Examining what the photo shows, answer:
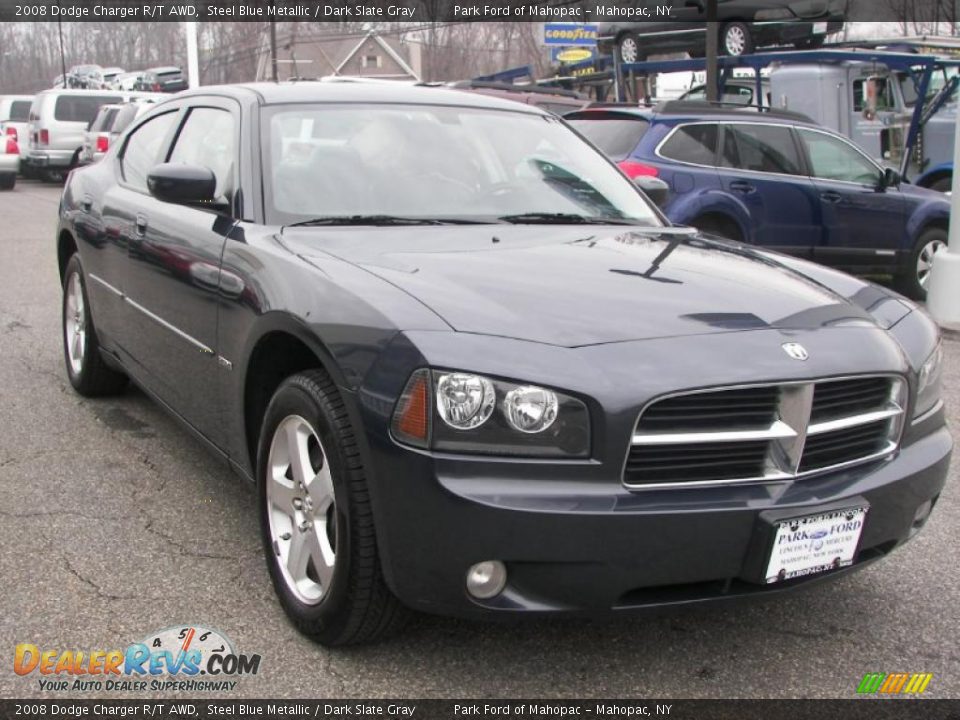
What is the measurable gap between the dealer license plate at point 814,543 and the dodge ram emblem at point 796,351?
0.39m

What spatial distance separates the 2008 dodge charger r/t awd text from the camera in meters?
2.51

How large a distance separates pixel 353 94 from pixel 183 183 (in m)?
0.82

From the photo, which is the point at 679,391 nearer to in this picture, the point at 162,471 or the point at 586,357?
the point at 586,357

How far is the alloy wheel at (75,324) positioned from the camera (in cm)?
543

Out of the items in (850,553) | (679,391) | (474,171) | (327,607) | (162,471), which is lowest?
(162,471)

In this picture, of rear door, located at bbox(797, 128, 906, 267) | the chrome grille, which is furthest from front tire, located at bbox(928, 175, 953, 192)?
the chrome grille

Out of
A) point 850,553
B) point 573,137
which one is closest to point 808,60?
point 573,137

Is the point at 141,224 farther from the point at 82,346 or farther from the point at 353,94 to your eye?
the point at 82,346

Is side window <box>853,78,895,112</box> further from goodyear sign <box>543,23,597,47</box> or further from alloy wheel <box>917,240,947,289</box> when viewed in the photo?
goodyear sign <box>543,23,597,47</box>

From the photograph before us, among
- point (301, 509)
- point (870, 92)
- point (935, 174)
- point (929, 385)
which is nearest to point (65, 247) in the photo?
point (301, 509)

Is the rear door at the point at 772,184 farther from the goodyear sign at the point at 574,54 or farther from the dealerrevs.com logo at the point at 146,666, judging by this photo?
the goodyear sign at the point at 574,54

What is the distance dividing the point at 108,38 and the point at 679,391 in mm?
84111

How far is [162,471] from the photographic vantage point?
14.7 feet

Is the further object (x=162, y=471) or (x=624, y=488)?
(x=162, y=471)
